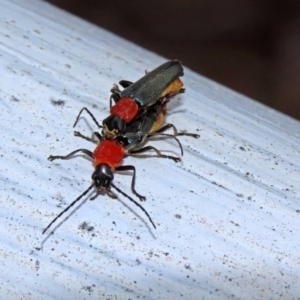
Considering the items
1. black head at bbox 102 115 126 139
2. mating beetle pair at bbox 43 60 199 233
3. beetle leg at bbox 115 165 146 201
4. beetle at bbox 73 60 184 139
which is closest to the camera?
beetle leg at bbox 115 165 146 201

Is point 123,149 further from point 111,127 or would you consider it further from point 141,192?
point 141,192

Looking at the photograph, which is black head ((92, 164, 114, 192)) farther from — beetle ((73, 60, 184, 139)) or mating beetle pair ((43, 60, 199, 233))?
beetle ((73, 60, 184, 139))

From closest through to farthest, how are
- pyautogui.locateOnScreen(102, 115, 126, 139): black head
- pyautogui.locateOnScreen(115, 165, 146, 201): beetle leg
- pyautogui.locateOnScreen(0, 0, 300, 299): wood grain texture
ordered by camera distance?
1. pyautogui.locateOnScreen(0, 0, 300, 299): wood grain texture
2. pyautogui.locateOnScreen(115, 165, 146, 201): beetle leg
3. pyautogui.locateOnScreen(102, 115, 126, 139): black head

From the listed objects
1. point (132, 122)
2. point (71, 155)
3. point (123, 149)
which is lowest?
point (71, 155)

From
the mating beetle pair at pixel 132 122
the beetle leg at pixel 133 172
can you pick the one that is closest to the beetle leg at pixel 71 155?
the mating beetle pair at pixel 132 122

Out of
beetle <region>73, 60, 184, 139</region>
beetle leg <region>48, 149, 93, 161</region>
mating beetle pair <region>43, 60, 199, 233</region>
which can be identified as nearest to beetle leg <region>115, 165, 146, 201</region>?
mating beetle pair <region>43, 60, 199, 233</region>

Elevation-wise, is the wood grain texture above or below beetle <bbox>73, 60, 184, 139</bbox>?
below

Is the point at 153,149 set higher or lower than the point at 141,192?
higher

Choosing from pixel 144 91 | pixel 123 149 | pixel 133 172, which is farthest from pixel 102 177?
pixel 144 91
